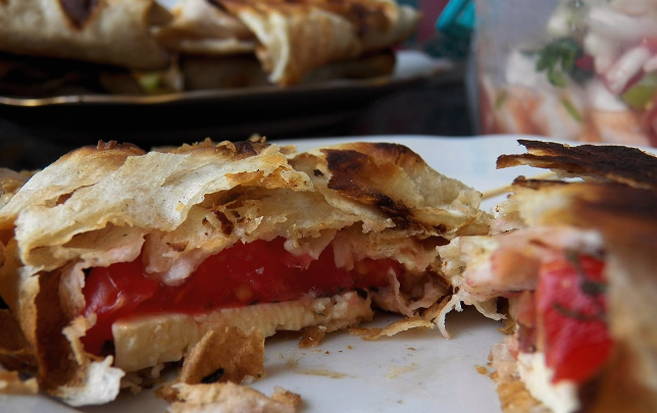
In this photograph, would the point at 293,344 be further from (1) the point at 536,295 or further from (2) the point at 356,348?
(1) the point at 536,295

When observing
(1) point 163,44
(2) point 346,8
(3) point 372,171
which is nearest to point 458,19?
(2) point 346,8

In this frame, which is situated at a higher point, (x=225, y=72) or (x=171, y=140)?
(x=225, y=72)

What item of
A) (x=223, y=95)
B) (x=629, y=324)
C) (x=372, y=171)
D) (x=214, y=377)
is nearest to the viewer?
(x=629, y=324)

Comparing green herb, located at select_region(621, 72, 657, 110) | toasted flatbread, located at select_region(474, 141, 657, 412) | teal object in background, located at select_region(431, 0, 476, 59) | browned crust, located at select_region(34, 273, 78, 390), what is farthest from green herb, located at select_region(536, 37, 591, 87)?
browned crust, located at select_region(34, 273, 78, 390)

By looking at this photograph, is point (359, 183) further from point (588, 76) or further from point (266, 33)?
point (266, 33)

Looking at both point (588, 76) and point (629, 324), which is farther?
point (588, 76)

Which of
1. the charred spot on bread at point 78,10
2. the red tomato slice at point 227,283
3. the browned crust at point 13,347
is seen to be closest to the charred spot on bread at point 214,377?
the red tomato slice at point 227,283

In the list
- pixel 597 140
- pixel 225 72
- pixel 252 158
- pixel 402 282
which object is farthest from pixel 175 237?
pixel 225 72

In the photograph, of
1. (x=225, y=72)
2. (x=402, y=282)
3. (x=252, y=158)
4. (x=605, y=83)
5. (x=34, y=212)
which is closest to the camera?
(x=34, y=212)
